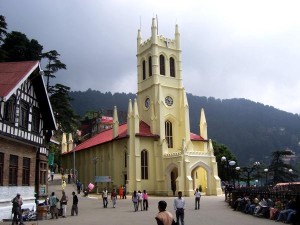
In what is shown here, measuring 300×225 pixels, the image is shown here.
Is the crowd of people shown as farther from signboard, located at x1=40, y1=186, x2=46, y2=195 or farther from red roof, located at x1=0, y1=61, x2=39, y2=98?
signboard, located at x1=40, y1=186, x2=46, y2=195

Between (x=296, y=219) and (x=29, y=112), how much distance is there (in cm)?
1521

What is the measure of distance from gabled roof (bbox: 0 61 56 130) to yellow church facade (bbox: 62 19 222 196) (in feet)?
75.5

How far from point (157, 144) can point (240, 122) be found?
134479 mm

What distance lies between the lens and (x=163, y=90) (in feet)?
171

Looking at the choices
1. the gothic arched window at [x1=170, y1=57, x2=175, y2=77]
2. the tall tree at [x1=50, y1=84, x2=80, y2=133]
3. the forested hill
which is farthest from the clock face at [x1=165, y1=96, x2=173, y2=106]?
the forested hill

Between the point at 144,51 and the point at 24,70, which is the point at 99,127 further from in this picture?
the point at 24,70

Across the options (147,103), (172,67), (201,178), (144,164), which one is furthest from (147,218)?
(172,67)

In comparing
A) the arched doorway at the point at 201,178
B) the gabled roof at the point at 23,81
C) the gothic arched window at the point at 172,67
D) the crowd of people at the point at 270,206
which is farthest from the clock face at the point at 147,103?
the crowd of people at the point at 270,206

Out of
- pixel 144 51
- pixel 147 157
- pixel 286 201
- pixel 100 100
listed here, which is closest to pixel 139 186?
pixel 147 157

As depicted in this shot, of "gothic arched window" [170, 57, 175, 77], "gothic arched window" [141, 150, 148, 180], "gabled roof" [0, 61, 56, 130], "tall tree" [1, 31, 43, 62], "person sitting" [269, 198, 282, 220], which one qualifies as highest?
"gothic arched window" [170, 57, 175, 77]

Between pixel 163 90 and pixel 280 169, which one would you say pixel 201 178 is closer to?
pixel 163 90

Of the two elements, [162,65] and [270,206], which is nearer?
[270,206]

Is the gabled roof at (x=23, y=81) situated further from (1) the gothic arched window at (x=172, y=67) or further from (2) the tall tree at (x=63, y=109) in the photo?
(1) the gothic arched window at (x=172, y=67)

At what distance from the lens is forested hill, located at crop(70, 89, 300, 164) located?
535 ft
